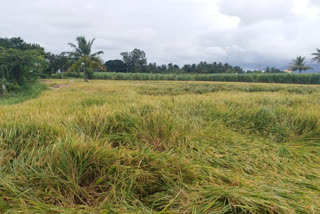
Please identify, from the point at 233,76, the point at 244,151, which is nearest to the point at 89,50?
the point at 244,151

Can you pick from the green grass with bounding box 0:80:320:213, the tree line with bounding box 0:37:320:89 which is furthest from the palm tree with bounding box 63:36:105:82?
the green grass with bounding box 0:80:320:213

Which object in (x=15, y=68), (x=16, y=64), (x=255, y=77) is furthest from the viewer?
(x=255, y=77)

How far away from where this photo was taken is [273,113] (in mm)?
3033

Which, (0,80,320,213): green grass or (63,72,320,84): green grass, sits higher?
(63,72,320,84): green grass

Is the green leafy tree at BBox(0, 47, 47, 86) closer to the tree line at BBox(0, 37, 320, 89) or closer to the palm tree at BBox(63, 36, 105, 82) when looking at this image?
the tree line at BBox(0, 37, 320, 89)

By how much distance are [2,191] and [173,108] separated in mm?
2615

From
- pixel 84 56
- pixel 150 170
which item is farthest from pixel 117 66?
pixel 150 170

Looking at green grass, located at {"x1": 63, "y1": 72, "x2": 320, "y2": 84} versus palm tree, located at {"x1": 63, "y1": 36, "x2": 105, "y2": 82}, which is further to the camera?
green grass, located at {"x1": 63, "y1": 72, "x2": 320, "y2": 84}

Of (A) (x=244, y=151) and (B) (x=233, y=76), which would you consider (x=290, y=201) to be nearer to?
(A) (x=244, y=151)

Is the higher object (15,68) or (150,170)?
(15,68)

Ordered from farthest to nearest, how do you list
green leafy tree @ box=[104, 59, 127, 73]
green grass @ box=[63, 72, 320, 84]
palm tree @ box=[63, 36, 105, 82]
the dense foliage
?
green leafy tree @ box=[104, 59, 127, 73], green grass @ box=[63, 72, 320, 84], palm tree @ box=[63, 36, 105, 82], the dense foliage

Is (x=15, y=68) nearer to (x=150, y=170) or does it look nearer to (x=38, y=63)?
(x=38, y=63)

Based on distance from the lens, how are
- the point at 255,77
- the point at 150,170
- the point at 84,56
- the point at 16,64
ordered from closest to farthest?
the point at 150,170, the point at 16,64, the point at 84,56, the point at 255,77

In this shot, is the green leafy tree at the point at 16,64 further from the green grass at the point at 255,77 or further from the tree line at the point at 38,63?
the green grass at the point at 255,77
